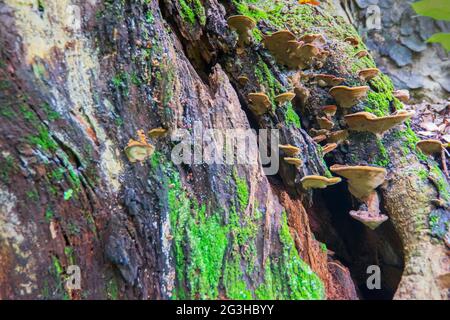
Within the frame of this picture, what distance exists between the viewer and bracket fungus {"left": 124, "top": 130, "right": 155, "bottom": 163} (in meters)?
2.90

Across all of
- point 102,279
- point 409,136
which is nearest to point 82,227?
point 102,279

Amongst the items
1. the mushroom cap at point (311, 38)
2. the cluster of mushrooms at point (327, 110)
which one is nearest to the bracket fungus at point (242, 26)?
the cluster of mushrooms at point (327, 110)

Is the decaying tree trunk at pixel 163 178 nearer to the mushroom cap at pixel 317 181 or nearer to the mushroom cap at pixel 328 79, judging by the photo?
the mushroom cap at pixel 328 79

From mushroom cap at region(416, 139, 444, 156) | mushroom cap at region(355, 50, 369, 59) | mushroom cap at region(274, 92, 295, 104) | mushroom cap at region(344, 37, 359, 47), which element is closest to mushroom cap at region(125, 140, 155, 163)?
mushroom cap at region(274, 92, 295, 104)

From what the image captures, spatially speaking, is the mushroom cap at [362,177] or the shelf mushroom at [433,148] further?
the shelf mushroom at [433,148]

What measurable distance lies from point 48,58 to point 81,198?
113cm

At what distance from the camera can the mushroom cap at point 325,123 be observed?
13.6 feet

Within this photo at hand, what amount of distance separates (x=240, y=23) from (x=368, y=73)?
169 centimetres

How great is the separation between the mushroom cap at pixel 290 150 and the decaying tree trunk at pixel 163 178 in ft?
0.54

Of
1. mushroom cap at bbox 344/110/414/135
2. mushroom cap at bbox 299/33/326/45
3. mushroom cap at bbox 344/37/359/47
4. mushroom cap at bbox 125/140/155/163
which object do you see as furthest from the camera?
mushroom cap at bbox 344/37/359/47

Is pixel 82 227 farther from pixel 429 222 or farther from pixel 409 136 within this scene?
pixel 409 136

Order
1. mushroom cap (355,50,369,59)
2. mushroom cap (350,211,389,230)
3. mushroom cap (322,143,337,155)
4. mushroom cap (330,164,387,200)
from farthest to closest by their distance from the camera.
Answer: mushroom cap (355,50,369,59) < mushroom cap (322,143,337,155) < mushroom cap (350,211,389,230) < mushroom cap (330,164,387,200)

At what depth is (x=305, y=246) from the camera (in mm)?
3752

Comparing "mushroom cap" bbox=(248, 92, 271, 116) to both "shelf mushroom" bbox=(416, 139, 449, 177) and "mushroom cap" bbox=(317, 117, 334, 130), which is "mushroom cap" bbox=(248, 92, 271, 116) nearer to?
"mushroom cap" bbox=(317, 117, 334, 130)
